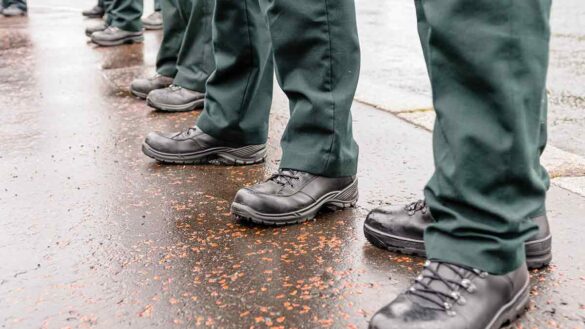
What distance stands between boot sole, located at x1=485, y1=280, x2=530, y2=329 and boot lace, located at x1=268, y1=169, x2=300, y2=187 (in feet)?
2.49

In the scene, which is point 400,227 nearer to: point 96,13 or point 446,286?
point 446,286

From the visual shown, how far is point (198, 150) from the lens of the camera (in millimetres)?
2549

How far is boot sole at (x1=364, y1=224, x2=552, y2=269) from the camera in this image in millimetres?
1661

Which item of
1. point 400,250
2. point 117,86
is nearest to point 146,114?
point 117,86

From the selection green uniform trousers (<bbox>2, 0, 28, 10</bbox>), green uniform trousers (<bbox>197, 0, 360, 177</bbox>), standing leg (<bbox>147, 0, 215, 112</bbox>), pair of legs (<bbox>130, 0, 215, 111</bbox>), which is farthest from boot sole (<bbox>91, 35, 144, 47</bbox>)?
green uniform trousers (<bbox>197, 0, 360, 177</bbox>)

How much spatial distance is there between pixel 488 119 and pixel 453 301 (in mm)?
356

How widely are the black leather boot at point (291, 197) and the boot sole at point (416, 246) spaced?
0.74 ft

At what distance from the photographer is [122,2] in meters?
5.15

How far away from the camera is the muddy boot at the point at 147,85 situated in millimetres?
3543

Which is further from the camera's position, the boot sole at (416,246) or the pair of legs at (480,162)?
the boot sole at (416,246)

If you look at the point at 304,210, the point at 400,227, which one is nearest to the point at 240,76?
the point at 304,210

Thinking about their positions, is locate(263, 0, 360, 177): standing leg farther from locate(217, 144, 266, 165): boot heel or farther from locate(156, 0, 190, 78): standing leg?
locate(156, 0, 190, 78): standing leg

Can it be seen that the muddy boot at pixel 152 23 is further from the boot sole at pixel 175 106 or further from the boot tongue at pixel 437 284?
the boot tongue at pixel 437 284

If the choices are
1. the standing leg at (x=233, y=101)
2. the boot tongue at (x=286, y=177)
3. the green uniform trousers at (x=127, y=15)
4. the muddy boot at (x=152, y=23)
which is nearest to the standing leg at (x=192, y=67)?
the standing leg at (x=233, y=101)
